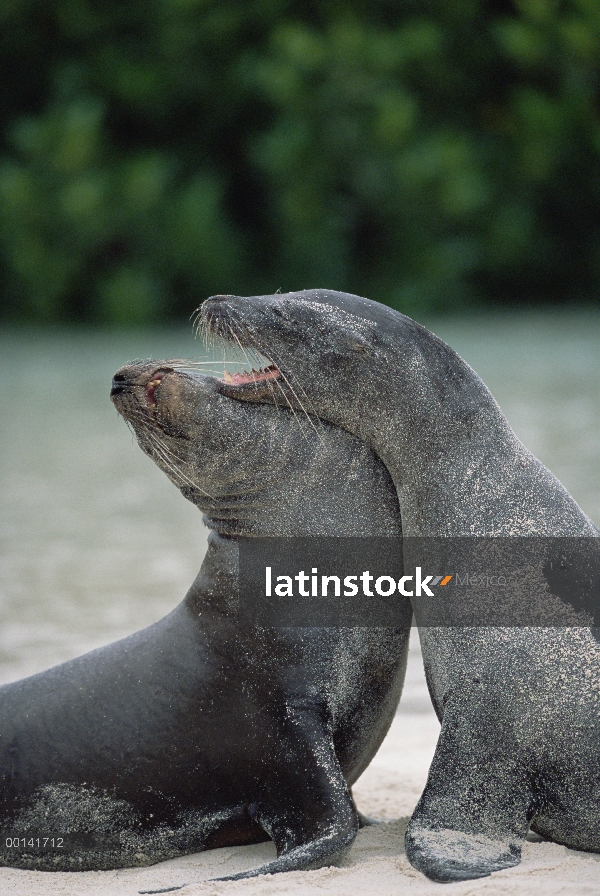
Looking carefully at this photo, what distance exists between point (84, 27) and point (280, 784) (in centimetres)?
2287

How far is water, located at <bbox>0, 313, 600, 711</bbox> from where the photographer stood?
260 inches

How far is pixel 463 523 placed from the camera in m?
3.43

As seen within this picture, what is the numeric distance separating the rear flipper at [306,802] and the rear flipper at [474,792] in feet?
0.63

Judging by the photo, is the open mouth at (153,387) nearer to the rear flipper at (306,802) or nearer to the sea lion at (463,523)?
the sea lion at (463,523)

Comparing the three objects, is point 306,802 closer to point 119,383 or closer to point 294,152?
point 119,383

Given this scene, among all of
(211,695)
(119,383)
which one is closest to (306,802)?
(211,695)

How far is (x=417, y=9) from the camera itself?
2434cm

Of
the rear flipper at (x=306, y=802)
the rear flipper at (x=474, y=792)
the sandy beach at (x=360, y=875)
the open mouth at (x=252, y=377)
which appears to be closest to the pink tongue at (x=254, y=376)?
the open mouth at (x=252, y=377)

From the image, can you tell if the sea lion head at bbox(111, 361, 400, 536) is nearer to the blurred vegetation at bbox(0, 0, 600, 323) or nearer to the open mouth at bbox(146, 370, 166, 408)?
the open mouth at bbox(146, 370, 166, 408)

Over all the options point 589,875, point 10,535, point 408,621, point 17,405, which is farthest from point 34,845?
point 17,405

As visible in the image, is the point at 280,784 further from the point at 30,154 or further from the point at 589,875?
the point at 30,154

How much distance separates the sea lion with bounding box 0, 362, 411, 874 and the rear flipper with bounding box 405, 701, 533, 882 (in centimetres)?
29

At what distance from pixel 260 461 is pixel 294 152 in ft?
63.6

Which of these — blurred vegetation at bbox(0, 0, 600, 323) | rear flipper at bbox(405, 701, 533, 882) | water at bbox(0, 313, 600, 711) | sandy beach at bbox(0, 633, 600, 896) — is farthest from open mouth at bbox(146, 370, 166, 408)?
blurred vegetation at bbox(0, 0, 600, 323)
